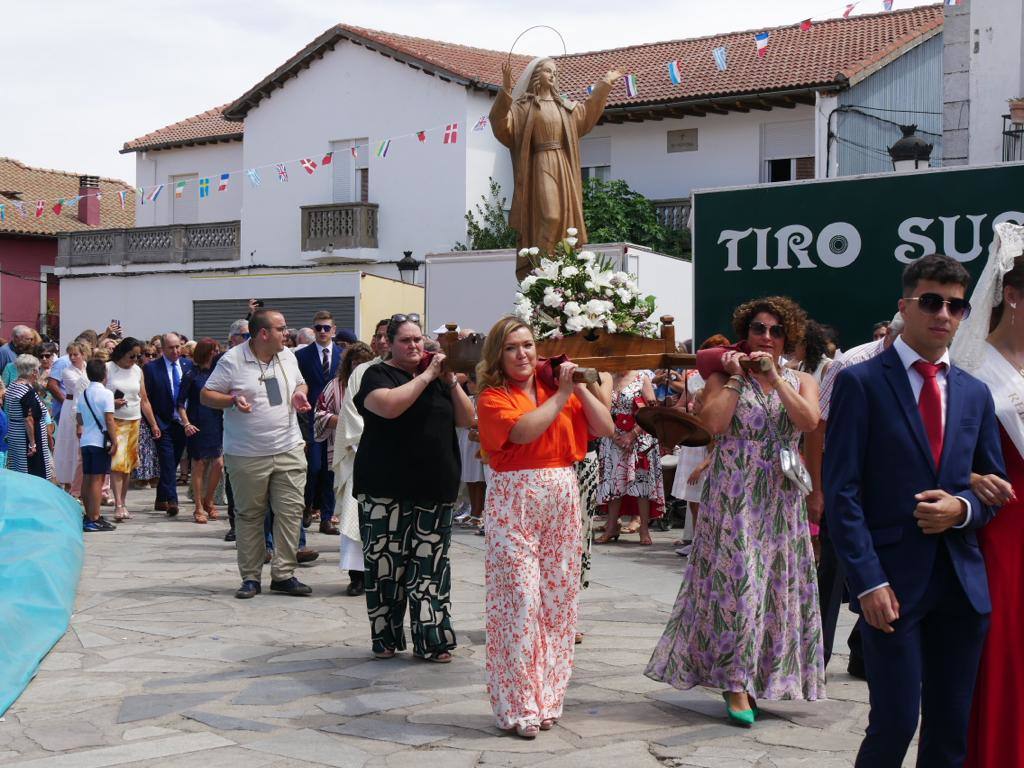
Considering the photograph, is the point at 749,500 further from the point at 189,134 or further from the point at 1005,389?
the point at 189,134

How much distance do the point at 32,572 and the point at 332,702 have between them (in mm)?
2634

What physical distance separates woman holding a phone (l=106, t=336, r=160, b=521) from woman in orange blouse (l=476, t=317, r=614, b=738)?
28.2ft

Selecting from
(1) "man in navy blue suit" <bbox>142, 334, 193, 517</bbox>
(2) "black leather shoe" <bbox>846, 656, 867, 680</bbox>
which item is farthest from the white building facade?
(2) "black leather shoe" <bbox>846, 656, 867, 680</bbox>

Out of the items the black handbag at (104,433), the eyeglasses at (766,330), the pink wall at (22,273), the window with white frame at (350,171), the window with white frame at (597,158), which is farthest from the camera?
the pink wall at (22,273)

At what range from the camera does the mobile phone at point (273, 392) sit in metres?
8.82

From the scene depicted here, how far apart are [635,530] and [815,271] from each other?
128 inches

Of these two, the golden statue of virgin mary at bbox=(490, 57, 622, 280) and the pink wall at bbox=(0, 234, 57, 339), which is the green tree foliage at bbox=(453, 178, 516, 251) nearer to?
the golden statue of virgin mary at bbox=(490, 57, 622, 280)

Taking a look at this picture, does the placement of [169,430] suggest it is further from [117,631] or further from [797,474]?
[797,474]

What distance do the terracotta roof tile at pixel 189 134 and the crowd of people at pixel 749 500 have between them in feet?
86.3

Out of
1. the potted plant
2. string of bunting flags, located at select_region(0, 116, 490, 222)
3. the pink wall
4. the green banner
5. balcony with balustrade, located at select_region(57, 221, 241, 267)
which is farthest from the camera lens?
the pink wall

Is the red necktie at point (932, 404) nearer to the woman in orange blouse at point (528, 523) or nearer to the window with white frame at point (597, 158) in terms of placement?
the woman in orange blouse at point (528, 523)

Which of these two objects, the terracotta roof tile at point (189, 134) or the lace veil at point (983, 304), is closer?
the lace veil at point (983, 304)

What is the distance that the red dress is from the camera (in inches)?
149

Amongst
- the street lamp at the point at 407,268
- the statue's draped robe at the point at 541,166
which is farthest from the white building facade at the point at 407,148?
the statue's draped robe at the point at 541,166
